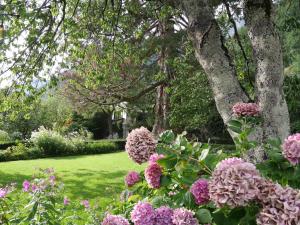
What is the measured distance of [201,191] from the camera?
156cm

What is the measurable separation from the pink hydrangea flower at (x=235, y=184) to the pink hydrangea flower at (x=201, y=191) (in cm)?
26

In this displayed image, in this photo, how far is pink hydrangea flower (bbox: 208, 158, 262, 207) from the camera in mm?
1250

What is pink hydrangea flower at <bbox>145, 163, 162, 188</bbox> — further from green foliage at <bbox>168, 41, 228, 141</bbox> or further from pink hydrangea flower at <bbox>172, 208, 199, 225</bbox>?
green foliage at <bbox>168, 41, 228, 141</bbox>

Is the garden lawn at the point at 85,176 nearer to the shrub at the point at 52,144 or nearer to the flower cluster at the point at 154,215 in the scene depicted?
the shrub at the point at 52,144

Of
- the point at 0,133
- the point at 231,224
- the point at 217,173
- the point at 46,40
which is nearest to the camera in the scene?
the point at 217,173

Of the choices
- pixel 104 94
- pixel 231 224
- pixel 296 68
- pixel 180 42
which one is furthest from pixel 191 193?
pixel 296 68

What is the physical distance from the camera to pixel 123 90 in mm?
16109

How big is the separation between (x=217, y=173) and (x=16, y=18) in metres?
5.15

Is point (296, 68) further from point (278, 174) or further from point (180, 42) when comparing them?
point (278, 174)

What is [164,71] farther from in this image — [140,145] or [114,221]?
[114,221]

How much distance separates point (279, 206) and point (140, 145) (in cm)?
91

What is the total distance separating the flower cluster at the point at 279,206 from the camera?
117 cm

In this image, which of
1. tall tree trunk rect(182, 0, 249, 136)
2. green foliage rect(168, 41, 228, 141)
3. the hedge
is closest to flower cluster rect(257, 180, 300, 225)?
tall tree trunk rect(182, 0, 249, 136)

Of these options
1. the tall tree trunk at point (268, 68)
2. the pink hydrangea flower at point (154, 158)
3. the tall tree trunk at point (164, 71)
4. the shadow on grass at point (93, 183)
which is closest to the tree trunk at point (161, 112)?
the tall tree trunk at point (164, 71)
